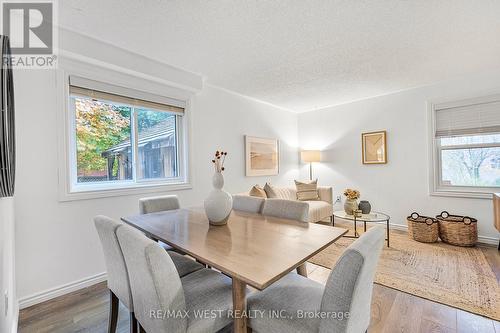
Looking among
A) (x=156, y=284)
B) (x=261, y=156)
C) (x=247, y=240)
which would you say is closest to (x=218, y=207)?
(x=247, y=240)

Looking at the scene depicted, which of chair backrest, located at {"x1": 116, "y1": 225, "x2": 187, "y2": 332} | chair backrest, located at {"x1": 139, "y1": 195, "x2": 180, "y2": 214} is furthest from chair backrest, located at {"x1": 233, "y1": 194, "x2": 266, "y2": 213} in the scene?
chair backrest, located at {"x1": 116, "y1": 225, "x2": 187, "y2": 332}

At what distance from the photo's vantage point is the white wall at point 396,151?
3232 millimetres

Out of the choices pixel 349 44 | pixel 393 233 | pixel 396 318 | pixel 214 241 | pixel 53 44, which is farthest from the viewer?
pixel 393 233

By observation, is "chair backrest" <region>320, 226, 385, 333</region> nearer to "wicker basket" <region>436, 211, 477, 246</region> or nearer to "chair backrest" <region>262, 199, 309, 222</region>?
"chair backrest" <region>262, 199, 309, 222</region>

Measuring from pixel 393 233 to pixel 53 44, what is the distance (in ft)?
16.0

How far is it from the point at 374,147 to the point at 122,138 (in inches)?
158

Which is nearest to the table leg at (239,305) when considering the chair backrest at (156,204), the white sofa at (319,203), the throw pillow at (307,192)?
the chair backrest at (156,204)

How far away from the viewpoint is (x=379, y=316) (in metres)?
1.70

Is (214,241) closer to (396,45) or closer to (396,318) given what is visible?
(396,318)

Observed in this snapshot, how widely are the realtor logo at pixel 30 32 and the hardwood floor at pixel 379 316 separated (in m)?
Answer: 2.04

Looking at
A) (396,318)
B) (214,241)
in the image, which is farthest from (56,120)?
(396,318)

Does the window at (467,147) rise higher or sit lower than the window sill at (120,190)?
higher

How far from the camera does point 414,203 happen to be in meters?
3.68

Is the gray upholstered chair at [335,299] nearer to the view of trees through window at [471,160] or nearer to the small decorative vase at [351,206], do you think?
the small decorative vase at [351,206]
